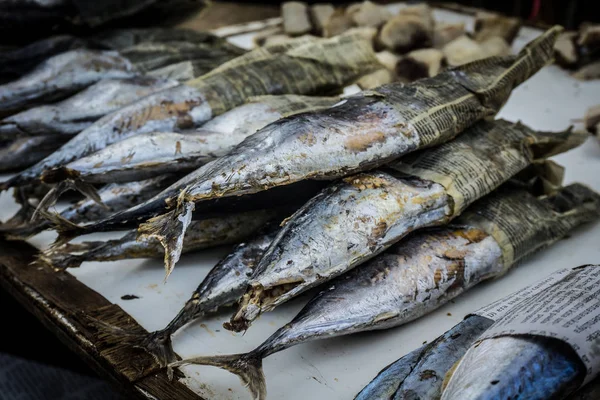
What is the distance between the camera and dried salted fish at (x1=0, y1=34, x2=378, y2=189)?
6.93 ft

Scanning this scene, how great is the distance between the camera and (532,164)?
2148 mm

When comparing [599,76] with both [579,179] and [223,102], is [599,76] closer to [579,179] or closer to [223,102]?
[579,179]

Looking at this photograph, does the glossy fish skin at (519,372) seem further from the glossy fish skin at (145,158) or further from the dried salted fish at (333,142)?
the glossy fish skin at (145,158)

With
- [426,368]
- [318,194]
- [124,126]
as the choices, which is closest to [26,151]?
[124,126]

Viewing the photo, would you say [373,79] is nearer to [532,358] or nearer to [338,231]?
[338,231]

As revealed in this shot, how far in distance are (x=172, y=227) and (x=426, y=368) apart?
2.01 ft

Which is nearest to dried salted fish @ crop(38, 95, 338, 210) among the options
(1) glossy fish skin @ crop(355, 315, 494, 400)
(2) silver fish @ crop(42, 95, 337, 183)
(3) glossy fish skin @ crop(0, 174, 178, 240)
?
(2) silver fish @ crop(42, 95, 337, 183)

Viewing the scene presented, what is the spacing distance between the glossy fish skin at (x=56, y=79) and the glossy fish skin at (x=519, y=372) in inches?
79.4

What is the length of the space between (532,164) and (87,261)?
4.76 feet

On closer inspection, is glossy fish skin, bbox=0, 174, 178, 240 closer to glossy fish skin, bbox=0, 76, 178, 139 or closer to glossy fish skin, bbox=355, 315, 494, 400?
glossy fish skin, bbox=0, 76, 178, 139

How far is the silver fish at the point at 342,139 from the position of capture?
1479 mm

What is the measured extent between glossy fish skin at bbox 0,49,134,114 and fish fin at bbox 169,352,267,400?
1671 millimetres

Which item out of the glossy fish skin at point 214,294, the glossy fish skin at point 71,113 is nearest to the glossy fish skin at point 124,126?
the glossy fish skin at point 71,113

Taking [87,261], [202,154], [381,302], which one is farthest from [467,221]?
[87,261]
